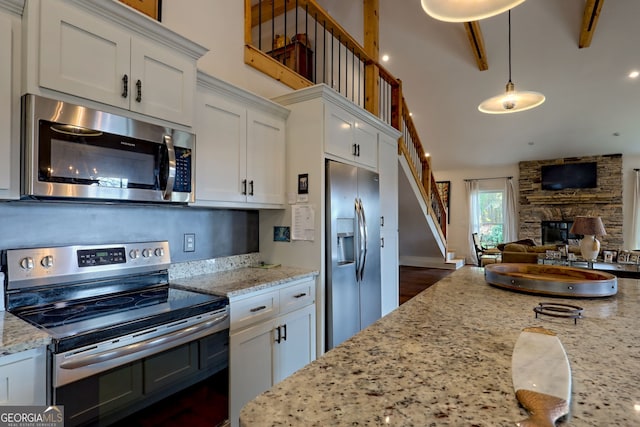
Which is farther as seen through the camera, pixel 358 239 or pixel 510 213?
pixel 510 213

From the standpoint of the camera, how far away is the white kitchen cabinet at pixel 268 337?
186cm

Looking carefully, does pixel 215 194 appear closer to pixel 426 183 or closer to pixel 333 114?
pixel 333 114

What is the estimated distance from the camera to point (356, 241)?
286 cm

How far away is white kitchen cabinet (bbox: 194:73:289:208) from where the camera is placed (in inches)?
83.2

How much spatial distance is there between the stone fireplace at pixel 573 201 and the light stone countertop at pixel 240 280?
8.01 metres

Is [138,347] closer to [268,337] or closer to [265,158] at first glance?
[268,337]

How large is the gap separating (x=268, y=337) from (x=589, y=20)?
579 centimetres

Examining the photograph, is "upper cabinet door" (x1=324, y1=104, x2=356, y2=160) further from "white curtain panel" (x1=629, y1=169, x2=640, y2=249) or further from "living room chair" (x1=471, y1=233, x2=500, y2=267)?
"white curtain panel" (x1=629, y1=169, x2=640, y2=249)

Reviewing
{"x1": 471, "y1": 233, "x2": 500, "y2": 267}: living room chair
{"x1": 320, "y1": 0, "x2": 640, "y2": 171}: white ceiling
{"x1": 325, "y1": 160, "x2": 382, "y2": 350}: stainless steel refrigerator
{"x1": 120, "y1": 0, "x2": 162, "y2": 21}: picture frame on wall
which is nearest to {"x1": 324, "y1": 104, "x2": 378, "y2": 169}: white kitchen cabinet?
{"x1": 325, "y1": 160, "x2": 382, "y2": 350}: stainless steel refrigerator

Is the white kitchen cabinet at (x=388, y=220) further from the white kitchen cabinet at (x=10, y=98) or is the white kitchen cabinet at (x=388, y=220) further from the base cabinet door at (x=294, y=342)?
the white kitchen cabinet at (x=10, y=98)

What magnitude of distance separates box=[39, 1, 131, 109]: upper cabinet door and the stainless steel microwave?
86 mm

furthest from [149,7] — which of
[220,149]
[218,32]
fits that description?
[220,149]

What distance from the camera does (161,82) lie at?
178 cm

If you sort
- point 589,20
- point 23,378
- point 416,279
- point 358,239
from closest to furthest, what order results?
point 23,378
point 358,239
point 589,20
point 416,279
